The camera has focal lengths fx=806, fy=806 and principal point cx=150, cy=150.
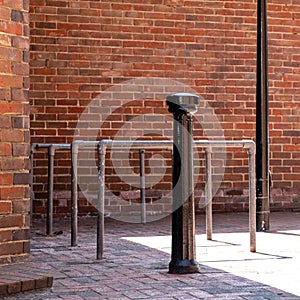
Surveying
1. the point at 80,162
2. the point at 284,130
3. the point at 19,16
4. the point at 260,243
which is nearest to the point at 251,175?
the point at 260,243

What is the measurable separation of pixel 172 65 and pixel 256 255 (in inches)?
166

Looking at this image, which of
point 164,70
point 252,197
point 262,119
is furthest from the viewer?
point 164,70

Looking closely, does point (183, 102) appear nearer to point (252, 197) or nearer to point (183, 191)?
point (183, 191)

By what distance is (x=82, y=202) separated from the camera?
367 inches

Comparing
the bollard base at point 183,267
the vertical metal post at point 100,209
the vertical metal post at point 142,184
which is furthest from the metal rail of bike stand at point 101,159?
the vertical metal post at point 142,184

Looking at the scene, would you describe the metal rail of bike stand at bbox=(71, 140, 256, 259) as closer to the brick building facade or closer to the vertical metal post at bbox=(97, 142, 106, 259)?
the vertical metal post at bbox=(97, 142, 106, 259)

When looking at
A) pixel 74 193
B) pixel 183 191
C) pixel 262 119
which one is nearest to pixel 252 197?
pixel 183 191

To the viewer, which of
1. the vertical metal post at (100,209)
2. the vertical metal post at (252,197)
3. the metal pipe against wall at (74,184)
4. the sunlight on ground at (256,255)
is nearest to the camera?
the sunlight on ground at (256,255)

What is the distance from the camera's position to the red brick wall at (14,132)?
15.7ft

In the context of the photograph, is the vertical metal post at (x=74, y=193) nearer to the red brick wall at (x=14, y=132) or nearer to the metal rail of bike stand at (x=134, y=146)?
the metal rail of bike stand at (x=134, y=146)

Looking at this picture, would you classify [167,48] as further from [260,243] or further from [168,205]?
[260,243]

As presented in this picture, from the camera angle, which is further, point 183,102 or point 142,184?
point 142,184

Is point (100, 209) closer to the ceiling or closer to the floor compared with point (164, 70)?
closer to the floor

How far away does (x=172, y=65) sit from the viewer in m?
9.72
